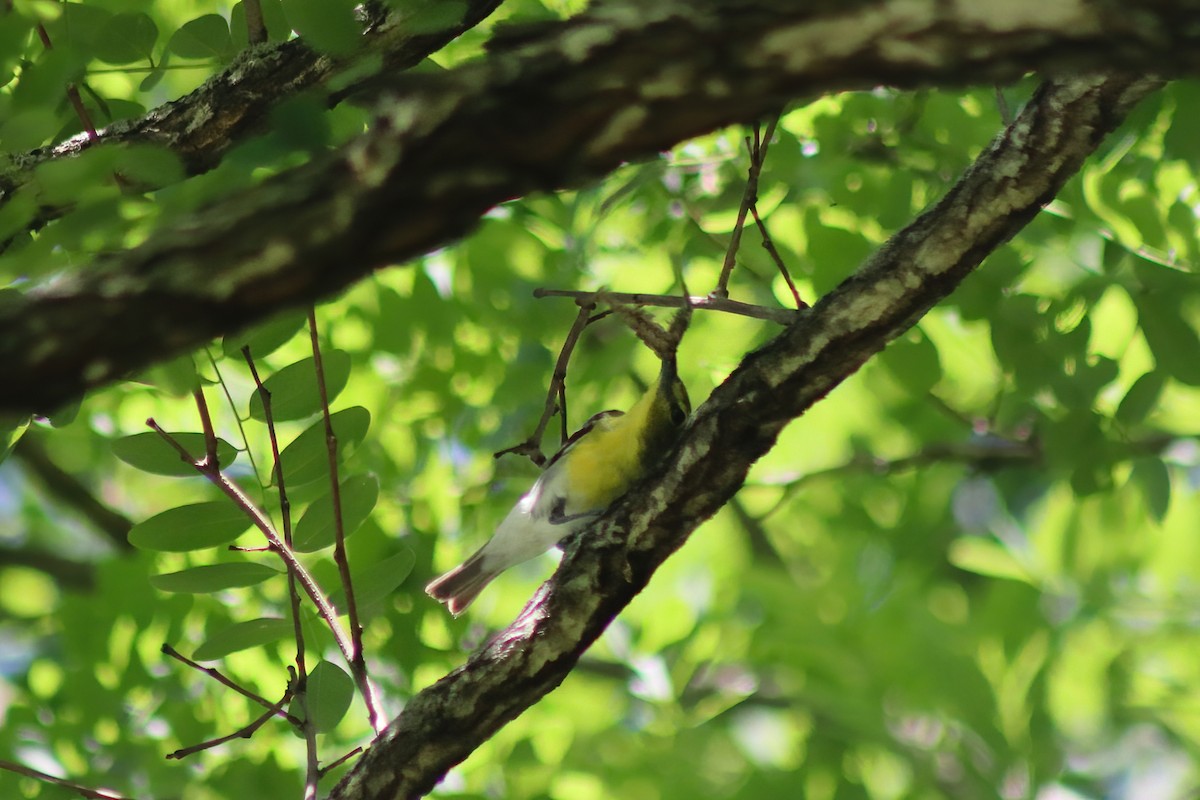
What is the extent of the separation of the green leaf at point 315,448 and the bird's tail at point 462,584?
1426 mm

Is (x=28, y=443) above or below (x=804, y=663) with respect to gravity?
below

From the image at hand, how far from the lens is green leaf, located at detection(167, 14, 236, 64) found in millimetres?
2861

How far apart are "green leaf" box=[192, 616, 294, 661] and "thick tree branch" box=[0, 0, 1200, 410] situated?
1659mm

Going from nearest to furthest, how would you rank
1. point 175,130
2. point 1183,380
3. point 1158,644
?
point 175,130 < point 1183,380 < point 1158,644

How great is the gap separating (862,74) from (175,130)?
6.59ft

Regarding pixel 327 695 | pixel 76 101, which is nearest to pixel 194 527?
pixel 327 695

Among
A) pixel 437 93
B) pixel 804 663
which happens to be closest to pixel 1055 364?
pixel 804 663

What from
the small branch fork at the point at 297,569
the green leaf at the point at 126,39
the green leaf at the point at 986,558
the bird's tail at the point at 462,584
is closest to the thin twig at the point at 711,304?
the small branch fork at the point at 297,569

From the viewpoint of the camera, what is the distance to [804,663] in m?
3.49

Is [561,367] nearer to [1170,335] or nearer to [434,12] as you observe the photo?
[434,12]

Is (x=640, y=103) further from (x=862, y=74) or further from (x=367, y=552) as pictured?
(x=367, y=552)

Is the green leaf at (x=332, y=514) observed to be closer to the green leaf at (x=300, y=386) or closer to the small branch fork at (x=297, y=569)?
the small branch fork at (x=297, y=569)

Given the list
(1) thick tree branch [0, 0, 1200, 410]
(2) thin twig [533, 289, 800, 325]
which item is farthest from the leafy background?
(1) thick tree branch [0, 0, 1200, 410]

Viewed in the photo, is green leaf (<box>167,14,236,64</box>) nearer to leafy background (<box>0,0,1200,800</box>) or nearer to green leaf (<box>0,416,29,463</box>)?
leafy background (<box>0,0,1200,800</box>)
